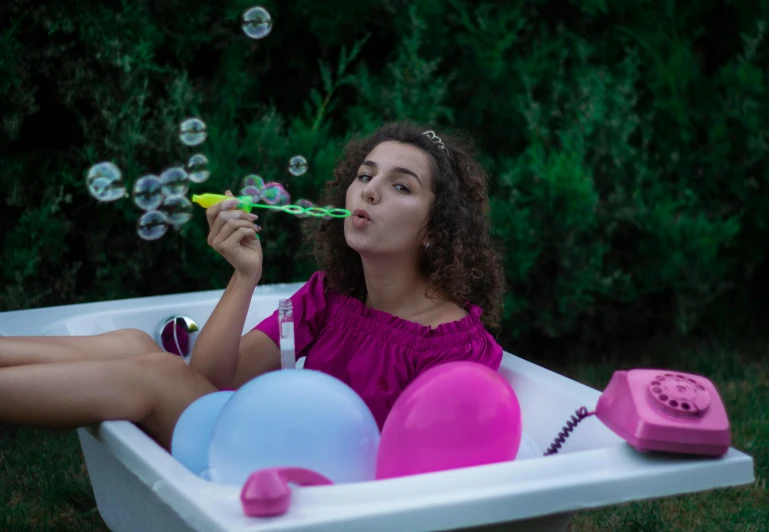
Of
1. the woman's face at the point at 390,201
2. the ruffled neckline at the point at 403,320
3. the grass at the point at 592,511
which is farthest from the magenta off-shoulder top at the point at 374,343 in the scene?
the grass at the point at 592,511

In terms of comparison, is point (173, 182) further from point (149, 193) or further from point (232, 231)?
point (232, 231)

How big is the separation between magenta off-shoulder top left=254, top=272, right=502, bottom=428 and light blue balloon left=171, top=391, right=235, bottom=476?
0.43 meters

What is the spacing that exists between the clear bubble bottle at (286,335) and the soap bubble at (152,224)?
455mm

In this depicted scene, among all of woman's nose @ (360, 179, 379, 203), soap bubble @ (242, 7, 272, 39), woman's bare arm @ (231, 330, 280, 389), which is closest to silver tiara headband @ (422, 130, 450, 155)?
woman's nose @ (360, 179, 379, 203)

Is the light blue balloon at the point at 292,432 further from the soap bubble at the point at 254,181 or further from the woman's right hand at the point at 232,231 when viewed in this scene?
the soap bubble at the point at 254,181

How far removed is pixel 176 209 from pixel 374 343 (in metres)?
0.74

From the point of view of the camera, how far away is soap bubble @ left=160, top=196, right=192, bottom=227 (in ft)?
9.41

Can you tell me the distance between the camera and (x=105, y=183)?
2863mm

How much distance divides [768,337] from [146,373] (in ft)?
12.3

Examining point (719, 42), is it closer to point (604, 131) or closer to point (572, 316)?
point (604, 131)

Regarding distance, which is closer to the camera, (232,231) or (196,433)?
(196,433)

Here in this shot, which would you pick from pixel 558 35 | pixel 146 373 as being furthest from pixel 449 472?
pixel 558 35

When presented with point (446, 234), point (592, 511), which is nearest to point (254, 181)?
point (446, 234)

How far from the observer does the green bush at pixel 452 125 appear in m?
3.71
